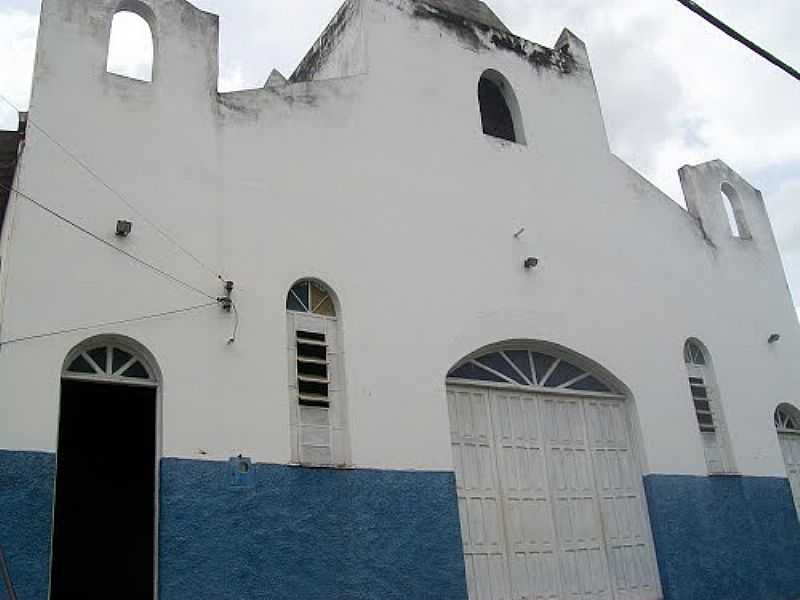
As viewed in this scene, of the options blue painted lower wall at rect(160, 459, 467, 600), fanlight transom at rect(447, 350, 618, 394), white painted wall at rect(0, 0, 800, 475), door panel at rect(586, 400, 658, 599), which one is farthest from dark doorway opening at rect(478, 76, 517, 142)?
blue painted lower wall at rect(160, 459, 467, 600)

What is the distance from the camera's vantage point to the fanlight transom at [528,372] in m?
10.4

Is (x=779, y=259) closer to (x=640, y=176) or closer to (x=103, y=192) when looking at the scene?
(x=640, y=176)

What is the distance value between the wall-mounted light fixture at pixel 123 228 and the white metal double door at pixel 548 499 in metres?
4.01

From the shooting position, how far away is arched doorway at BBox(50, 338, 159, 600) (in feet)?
36.3

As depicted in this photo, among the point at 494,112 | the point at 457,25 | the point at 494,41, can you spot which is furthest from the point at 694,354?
the point at 457,25

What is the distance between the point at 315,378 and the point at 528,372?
3.05m

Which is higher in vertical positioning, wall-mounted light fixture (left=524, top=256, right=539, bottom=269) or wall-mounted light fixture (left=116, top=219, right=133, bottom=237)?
wall-mounted light fixture (left=524, top=256, right=539, bottom=269)

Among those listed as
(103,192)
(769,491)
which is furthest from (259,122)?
(769,491)

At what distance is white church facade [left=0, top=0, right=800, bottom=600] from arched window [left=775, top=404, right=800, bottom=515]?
55 mm

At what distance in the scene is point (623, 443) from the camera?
11.3 m

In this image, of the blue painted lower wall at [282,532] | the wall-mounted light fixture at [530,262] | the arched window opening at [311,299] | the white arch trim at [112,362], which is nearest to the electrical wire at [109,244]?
the white arch trim at [112,362]

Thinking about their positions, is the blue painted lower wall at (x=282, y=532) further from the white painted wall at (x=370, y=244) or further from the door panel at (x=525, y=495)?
the door panel at (x=525, y=495)

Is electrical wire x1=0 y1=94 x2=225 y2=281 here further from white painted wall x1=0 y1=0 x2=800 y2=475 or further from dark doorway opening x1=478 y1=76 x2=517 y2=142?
dark doorway opening x1=478 y1=76 x2=517 y2=142

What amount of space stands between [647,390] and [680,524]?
1.73 m
